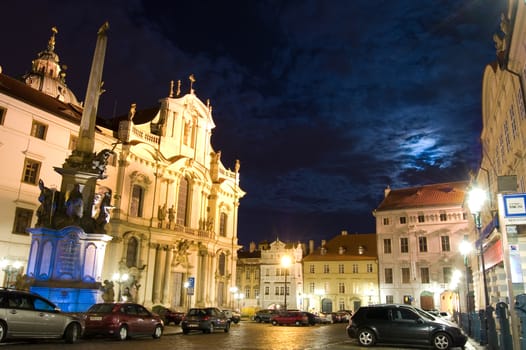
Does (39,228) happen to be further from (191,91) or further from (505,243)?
(191,91)

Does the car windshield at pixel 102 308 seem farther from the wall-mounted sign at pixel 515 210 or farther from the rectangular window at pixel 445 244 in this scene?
the rectangular window at pixel 445 244

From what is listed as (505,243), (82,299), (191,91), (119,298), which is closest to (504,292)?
(505,243)

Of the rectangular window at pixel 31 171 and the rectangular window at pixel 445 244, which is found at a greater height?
the rectangular window at pixel 31 171

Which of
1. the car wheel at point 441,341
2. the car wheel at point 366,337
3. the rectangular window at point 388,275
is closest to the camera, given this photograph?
the car wheel at point 441,341

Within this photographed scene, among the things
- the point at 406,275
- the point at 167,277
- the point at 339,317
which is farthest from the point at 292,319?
the point at 406,275

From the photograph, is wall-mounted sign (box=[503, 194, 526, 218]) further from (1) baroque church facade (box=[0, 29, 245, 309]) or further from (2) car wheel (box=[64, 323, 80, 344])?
(1) baroque church facade (box=[0, 29, 245, 309])

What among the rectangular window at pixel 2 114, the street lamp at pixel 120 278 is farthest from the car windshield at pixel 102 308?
the street lamp at pixel 120 278

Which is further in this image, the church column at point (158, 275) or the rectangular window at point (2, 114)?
the church column at point (158, 275)

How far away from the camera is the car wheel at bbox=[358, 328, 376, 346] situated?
56.4 feet

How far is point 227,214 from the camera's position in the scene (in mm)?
54031

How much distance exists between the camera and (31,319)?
44.0 ft

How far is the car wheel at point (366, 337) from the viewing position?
56.4ft

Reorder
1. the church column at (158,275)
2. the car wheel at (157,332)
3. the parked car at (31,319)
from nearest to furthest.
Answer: the parked car at (31,319), the car wheel at (157,332), the church column at (158,275)

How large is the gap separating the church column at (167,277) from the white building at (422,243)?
30.7 m
